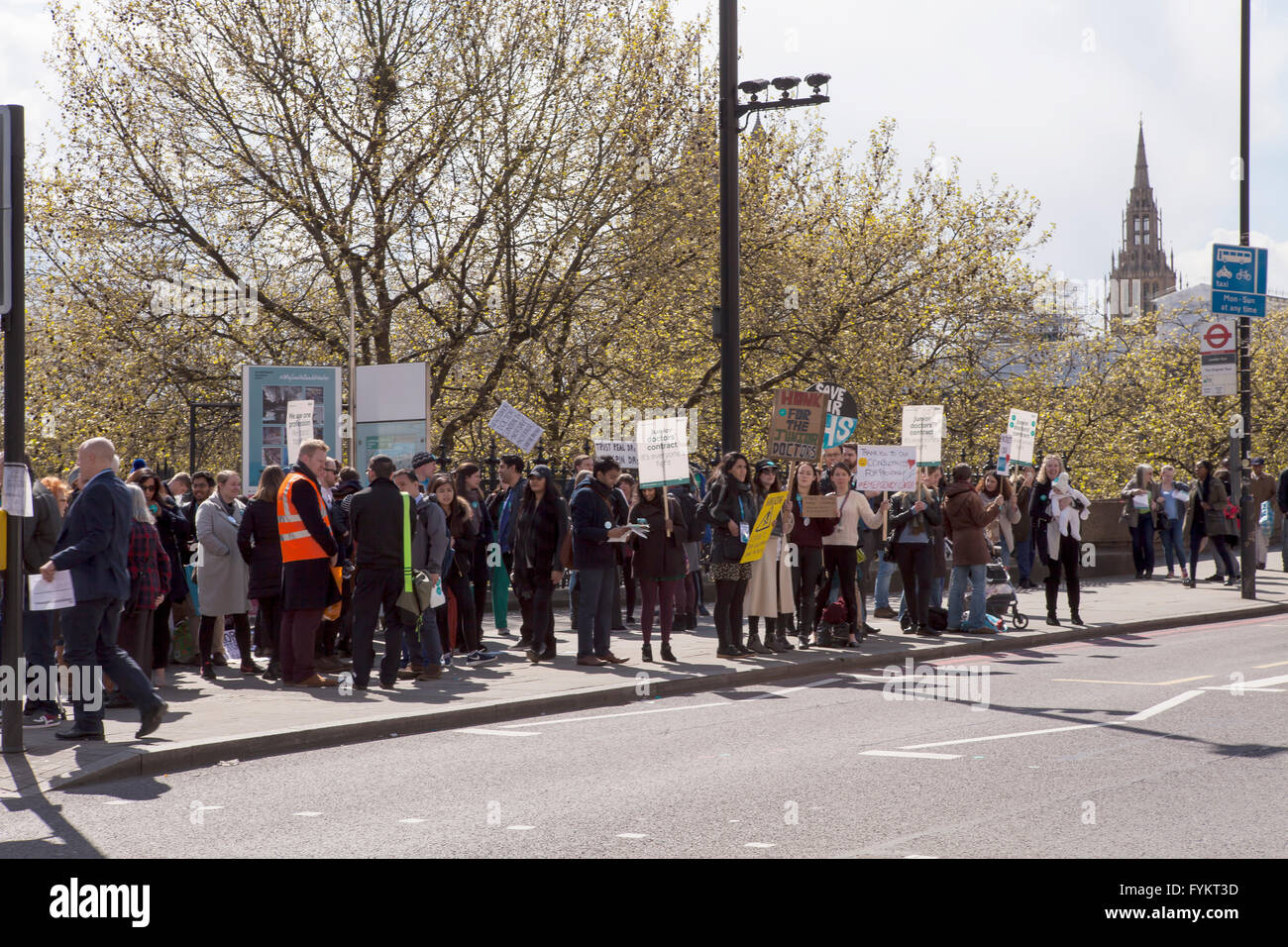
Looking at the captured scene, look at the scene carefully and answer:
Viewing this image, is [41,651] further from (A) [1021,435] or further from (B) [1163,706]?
(A) [1021,435]

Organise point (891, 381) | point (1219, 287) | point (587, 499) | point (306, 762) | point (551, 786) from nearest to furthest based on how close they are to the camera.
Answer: point (551, 786) < point (306, 762) < point (587, 499) < point (1219, 287) < point (891, 381)

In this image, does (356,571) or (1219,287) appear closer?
(356,571)

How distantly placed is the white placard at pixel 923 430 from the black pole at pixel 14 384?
34.6 feet

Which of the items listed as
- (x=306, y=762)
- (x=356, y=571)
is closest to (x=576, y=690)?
(x=356, y=571)

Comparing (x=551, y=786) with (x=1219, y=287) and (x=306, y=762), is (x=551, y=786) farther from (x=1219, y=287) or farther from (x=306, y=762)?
(x=1219, y=287)

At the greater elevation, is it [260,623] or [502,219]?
[502,219]

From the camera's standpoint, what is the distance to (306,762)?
8.17m

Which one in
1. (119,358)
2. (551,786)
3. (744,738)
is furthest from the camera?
(119,358)

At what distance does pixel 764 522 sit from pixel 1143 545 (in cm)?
1342

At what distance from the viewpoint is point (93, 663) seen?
8523 mm

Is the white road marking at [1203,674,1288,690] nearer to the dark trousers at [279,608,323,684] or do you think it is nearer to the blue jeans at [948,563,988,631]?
the blue jeans at [948,563,988,631]

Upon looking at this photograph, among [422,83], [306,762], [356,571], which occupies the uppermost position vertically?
[422,83]

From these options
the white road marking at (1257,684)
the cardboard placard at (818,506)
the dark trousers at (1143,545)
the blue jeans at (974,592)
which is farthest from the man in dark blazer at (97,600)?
the dark trousers at (1143,545)

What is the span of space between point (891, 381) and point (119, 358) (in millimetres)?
14758
